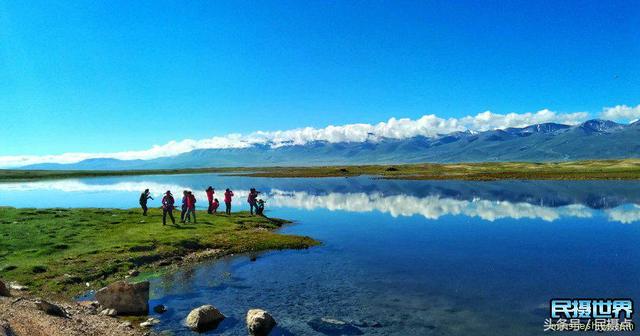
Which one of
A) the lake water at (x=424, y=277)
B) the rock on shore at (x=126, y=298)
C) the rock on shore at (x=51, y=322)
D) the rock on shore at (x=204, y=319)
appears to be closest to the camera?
the rock on shore at (x=51, y=322)

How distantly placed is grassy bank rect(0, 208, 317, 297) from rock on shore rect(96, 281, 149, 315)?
429cm

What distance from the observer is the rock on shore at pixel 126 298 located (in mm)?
21734

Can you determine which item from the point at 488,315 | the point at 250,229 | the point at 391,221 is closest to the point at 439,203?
the point at 391,221

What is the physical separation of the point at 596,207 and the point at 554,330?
52.1m

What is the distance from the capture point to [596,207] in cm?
6234

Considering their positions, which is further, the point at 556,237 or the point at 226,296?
the point at 556,237

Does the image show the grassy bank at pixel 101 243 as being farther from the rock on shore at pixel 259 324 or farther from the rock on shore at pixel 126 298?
the rock on shore at pixel 259 324

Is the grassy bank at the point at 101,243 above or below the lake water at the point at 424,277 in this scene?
above

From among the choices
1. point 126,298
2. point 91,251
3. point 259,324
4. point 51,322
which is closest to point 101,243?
point 91,251

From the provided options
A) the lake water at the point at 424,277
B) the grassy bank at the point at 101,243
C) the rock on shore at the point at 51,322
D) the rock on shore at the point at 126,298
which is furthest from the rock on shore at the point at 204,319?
the grassy bank at the point at 101,243

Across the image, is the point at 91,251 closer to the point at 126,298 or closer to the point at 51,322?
the point at 126,298

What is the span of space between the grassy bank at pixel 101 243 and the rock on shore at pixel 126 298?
4.29m

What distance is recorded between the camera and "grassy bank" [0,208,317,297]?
89.2 feet

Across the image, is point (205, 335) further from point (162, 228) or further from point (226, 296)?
point (162, 228)
